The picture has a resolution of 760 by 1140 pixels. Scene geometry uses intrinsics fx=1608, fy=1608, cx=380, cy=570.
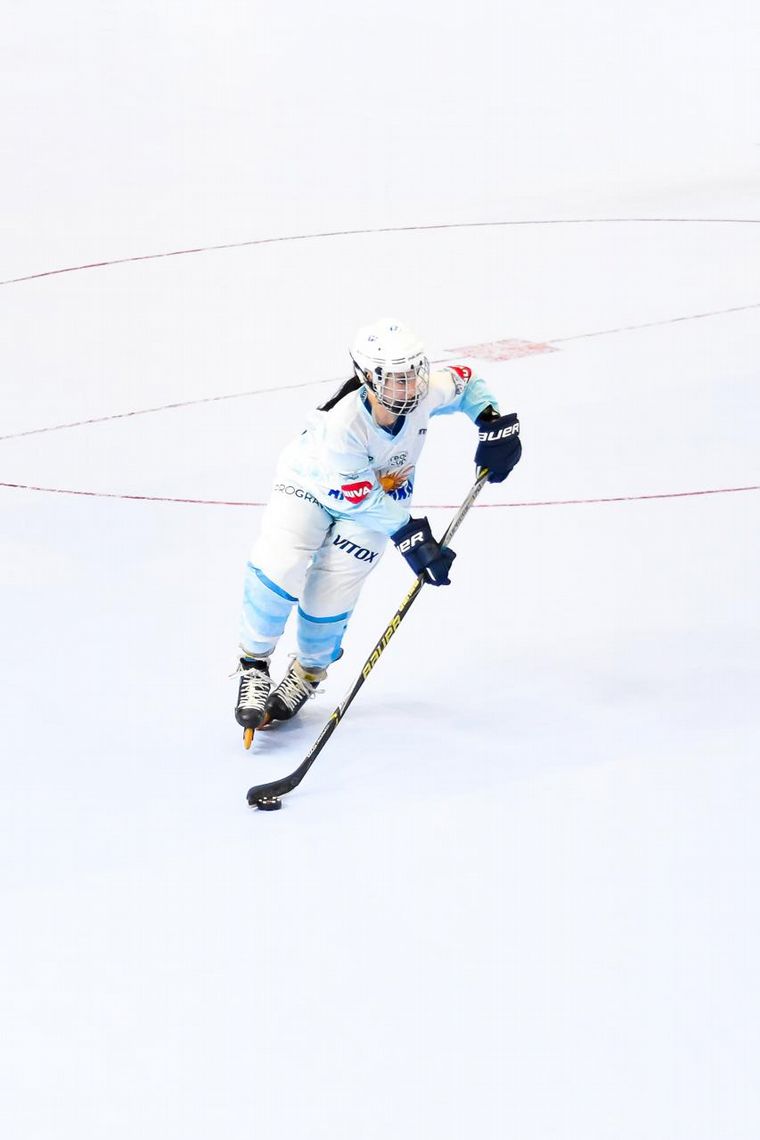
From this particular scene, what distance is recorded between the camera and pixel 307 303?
863 cm

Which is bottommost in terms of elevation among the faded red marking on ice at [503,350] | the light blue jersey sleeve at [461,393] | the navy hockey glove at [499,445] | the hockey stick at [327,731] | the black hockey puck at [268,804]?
the faded red marking on ice at [503,350]

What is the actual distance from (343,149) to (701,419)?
6621 millimetres

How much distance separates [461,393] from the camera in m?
4.34

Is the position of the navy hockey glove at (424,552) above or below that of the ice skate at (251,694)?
above

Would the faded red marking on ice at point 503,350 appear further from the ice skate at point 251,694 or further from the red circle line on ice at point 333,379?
the ice skate at point 251,694

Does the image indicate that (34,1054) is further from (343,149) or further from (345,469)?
(343,149)

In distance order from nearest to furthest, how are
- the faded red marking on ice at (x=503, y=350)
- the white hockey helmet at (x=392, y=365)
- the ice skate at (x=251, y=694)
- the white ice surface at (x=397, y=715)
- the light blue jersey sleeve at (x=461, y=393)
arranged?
the white ice surface at (x=397, y=715)
the white hockey helmet at (x=392, y=365)
the ice skate at (x=251, y=694)
the light blue jersey sleeve at (x=461, y=393)
the faded red marking on ice at (x=503, y=350)

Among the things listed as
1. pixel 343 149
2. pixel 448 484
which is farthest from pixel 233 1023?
pixel 343 149

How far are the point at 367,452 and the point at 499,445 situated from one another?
412 mm

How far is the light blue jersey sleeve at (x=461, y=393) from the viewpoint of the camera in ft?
14.0

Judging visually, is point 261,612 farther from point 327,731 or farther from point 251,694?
point 327,731

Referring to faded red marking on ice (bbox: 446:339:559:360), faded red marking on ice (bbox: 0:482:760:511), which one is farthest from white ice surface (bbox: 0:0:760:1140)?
faded red marking on ice (bbox: 446:339:559:360)

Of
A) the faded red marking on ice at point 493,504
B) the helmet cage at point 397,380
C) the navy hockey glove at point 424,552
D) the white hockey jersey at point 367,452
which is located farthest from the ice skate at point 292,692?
the faded red marking on ice at point 493,504

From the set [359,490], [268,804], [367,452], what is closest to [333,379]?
[367,452]
